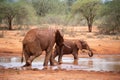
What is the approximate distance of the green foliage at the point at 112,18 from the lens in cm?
3222

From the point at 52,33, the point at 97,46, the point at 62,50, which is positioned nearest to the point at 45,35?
the point at 52,33

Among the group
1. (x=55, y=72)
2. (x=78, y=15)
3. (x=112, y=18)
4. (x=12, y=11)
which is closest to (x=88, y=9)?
(x=78, y=15)

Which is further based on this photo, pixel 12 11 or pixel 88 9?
pixel 88 9

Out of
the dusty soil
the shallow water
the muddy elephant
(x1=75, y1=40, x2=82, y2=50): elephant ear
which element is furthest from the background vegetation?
the muddy elephant

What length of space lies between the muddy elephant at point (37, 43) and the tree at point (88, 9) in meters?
24.9

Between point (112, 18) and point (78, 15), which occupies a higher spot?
point (78, 15)

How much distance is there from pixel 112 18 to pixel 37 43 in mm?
19824

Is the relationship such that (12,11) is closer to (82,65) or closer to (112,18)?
(112,18)

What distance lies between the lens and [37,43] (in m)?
13.6

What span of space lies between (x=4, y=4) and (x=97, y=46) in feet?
61.9

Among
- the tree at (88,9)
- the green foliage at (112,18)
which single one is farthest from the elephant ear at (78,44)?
the tree at (88,9)

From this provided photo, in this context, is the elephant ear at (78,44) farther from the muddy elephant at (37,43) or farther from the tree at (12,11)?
the tree at (12,11)

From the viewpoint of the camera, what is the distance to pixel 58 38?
49.0ft

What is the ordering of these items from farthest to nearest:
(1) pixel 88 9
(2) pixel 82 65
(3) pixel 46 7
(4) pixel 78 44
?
Answer: 1. (3) pixel 46 7
2. (1) pixel 88 9
3. (4) pixel 78 44
4. (2) pixel 82 65
